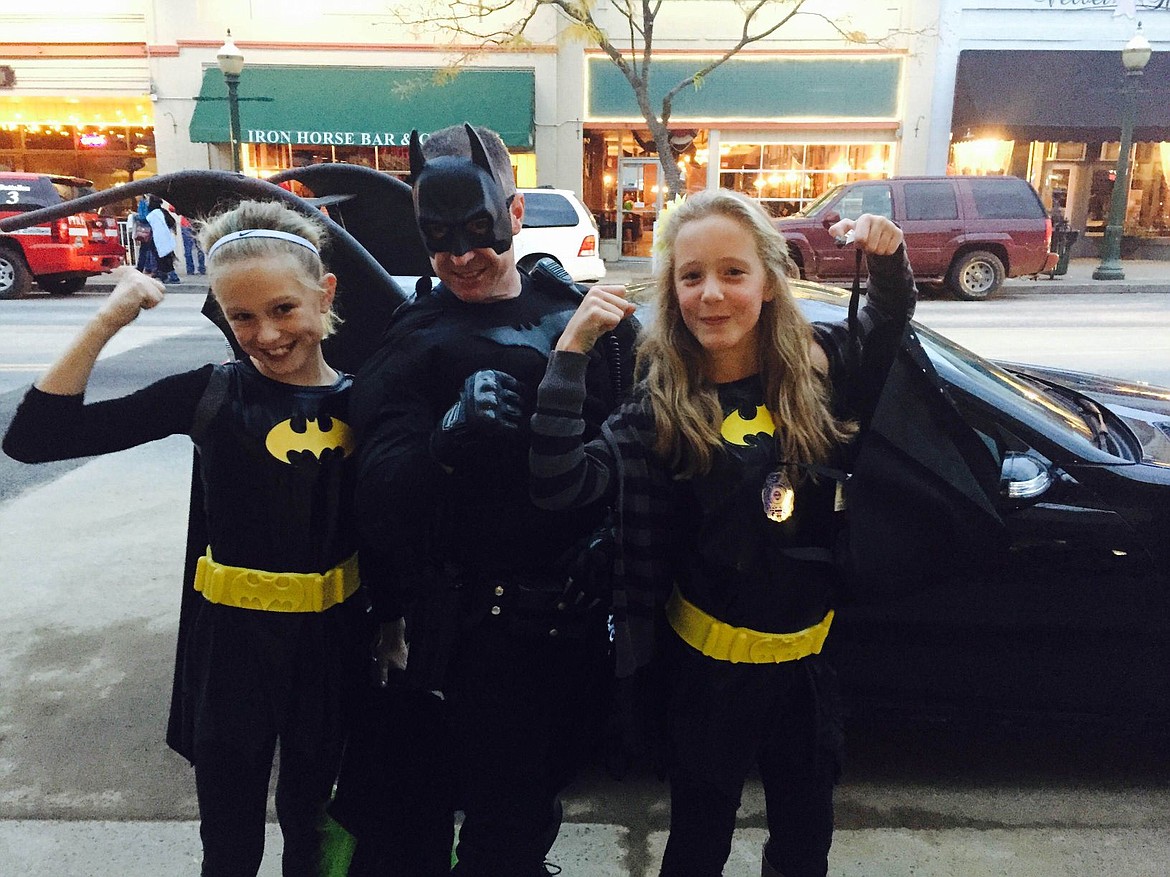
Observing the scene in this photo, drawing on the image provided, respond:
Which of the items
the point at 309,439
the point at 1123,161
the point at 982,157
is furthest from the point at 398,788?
the point at 982,157

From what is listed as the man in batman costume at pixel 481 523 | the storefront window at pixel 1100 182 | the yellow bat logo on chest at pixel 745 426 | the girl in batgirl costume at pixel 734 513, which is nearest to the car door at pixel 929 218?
the storefront window at pixel 1100 182

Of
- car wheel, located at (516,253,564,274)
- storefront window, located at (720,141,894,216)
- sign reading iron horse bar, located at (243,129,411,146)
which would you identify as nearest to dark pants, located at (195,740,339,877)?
car wheel, located at (516,253,564,274)

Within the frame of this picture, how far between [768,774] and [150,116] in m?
21.5

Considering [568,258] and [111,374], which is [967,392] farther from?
[568,258]

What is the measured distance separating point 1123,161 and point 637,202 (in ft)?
29.5

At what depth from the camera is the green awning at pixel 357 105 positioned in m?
18.0

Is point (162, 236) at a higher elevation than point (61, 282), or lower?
higher

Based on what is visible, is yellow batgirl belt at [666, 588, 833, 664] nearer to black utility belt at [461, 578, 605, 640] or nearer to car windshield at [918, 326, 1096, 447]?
black utility belt at [461, 578, 605, 640]

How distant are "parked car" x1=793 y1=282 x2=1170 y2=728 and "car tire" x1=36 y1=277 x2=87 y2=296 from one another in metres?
15.5

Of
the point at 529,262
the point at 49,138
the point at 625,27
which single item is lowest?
the point at 529,262

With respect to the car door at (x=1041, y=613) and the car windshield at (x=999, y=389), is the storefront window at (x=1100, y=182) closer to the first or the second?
the car windshield at (x=999, y=389)

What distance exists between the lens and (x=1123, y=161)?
1541 cm

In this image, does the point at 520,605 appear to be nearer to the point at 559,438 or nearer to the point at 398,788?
the point at 559,438

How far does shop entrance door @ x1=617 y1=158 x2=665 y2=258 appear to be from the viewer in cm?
1917
